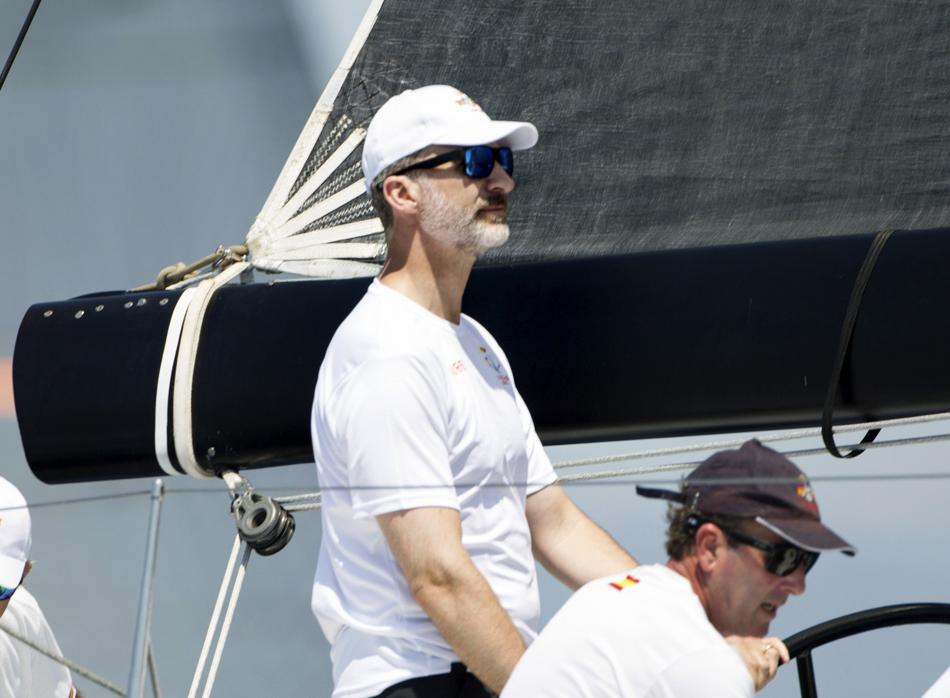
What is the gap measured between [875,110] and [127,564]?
96cm

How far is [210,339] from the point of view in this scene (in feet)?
5.21

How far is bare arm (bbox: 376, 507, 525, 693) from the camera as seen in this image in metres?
1.15

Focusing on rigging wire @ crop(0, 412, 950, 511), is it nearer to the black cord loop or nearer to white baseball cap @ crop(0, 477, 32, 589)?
the black cord loop

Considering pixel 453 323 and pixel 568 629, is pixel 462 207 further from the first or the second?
pixel 568 629

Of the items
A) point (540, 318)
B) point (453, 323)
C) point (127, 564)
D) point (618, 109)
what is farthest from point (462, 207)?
point (127, 564)

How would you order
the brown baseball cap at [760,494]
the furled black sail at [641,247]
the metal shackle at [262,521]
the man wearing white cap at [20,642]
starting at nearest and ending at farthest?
the brown baseball cap at [760,494] < the furled black sail at [641,247] < the metal shackle at [262,521] < the man wearing white cap at [20,642]

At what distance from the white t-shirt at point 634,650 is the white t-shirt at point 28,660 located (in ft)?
2.79

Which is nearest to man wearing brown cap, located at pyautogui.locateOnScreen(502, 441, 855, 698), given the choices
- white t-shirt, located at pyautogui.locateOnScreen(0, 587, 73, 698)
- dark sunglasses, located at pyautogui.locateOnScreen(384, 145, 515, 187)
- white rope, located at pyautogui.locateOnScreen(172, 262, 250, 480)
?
dark sunglasses, located at pyautogui.locateOnScreen(384, 145, 515, 187)

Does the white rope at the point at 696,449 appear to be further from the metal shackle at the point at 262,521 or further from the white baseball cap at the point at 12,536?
the white baseball cap at the point at 12,536

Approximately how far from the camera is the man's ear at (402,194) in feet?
4.29

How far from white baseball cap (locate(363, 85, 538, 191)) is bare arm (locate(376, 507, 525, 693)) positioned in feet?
0.97

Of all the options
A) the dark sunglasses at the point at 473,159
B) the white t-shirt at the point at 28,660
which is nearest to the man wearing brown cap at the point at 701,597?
the dark sunglasses at the point at 473,159

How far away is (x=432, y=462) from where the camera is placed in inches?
46.4

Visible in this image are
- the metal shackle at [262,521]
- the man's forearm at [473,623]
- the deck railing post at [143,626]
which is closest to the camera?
the man's forearm at [473,623]
